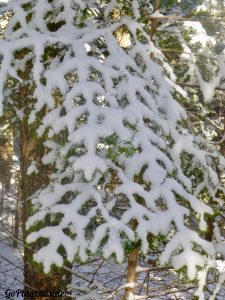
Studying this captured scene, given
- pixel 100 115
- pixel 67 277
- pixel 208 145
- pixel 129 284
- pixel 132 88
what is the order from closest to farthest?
pixel 100 115, pixel 132 88, pixel 129 284, pixel 208 145, pixel 67 277

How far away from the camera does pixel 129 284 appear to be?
4227 mm

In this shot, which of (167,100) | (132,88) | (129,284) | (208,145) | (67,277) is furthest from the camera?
(67,277)

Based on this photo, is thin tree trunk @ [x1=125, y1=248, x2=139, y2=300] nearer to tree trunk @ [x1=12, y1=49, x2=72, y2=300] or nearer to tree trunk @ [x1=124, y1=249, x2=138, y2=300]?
tree trunk @ [x1=124, y1=249, x2=138, y2=300]

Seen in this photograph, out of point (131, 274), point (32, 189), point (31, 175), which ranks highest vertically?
point (31, 175)

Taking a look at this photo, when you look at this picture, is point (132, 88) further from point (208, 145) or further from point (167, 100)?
point (208, 145)

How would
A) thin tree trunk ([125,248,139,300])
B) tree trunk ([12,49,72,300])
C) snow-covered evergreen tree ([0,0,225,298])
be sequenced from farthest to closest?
tree trunk ([12,49,72,300]), thin tree trunk ([125,248,139,300]), snow-covered evergreen tree ([0,0,225,298])

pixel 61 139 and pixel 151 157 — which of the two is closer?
pixel 151 157

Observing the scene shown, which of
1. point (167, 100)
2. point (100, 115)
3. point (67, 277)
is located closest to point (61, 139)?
point (100, 115)

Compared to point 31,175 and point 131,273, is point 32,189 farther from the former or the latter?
point 131,273

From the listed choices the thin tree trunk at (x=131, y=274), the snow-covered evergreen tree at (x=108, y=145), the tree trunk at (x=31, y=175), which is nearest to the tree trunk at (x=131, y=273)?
the thin tree trunk at (x=131, y=274)

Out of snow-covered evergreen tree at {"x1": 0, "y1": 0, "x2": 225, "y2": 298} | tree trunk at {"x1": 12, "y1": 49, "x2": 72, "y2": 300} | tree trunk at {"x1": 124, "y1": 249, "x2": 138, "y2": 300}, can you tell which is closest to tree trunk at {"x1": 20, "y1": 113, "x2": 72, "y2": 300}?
tree trunk at {"x1": 12, "y1": 49, "x2": 72, "y2": 300}

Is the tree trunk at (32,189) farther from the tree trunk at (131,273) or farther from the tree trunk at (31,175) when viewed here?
the tree trunk at (131,273)

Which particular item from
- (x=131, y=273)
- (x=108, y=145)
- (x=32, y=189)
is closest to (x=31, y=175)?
(x=32, y=189)

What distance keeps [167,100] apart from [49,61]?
1.33 meters
